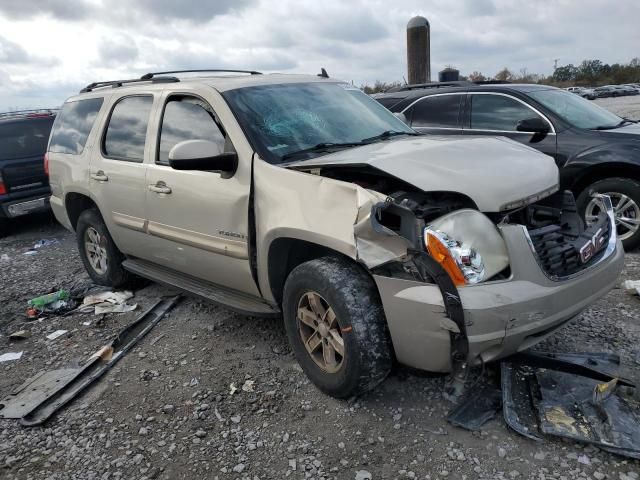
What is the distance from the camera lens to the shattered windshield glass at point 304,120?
133 inches

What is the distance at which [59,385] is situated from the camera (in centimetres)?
354

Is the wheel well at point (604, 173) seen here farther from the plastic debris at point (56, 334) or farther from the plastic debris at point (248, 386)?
the plastic debris at point (56, 334)

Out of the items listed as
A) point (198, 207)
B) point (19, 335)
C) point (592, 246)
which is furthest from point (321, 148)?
point (19, 335)

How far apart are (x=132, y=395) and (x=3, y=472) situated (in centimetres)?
79

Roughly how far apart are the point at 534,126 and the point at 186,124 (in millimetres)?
3652

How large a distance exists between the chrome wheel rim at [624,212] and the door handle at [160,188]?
3848mm

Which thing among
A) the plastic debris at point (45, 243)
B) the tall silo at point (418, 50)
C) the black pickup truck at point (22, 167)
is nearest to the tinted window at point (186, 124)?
the plastic debris at point (45, 243)

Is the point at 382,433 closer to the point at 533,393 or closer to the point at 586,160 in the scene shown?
the point at 533,393

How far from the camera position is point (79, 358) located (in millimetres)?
3965

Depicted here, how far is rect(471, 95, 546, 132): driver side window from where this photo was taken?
582 centimetres

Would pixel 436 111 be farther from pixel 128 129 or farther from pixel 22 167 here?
pixel 22 167

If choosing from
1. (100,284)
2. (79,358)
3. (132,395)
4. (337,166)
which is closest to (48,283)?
(100,284)

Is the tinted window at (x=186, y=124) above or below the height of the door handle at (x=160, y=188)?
above

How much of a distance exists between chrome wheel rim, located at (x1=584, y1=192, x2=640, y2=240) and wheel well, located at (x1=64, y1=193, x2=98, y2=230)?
4883mm
